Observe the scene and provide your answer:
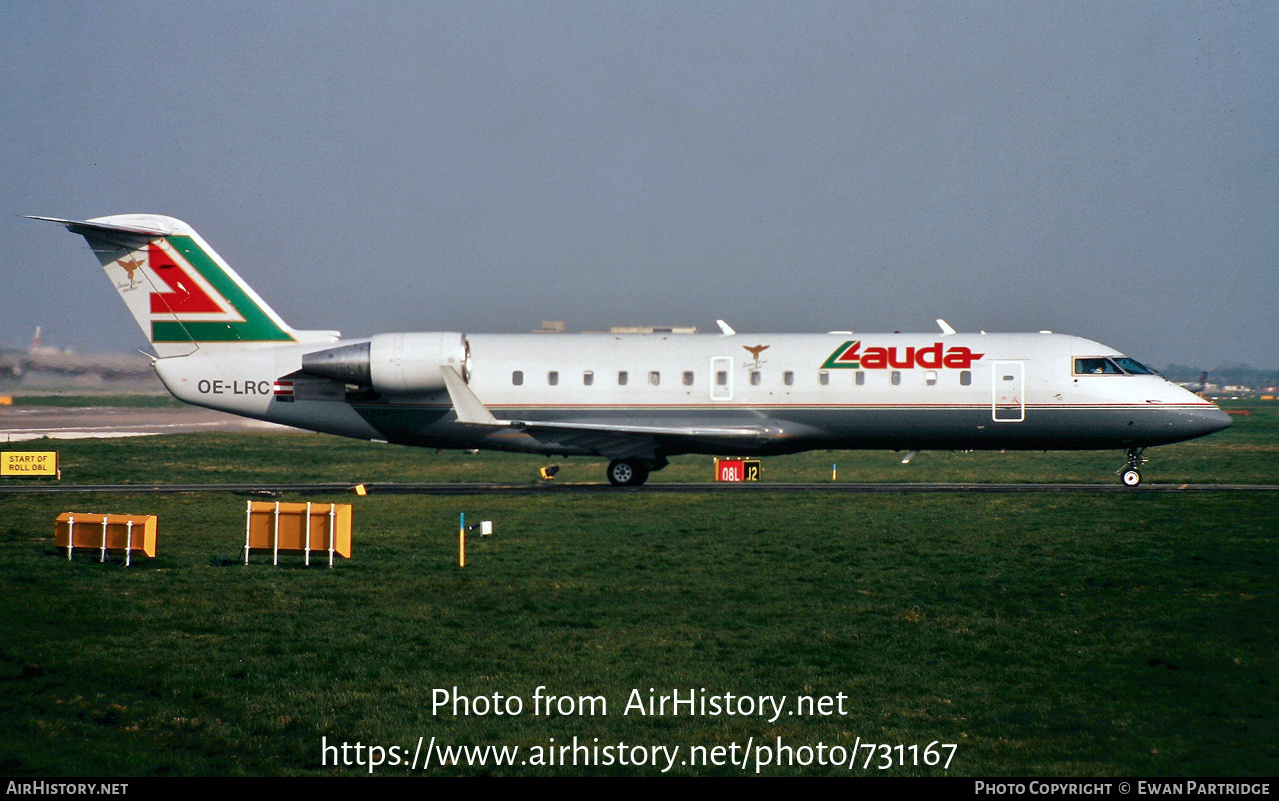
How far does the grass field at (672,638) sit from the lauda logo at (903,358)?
225 inches

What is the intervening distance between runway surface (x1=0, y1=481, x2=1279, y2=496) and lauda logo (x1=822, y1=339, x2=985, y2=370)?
3.50 meters

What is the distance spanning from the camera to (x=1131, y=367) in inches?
1200

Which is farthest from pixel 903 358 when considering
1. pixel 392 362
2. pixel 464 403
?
pixel 392 362

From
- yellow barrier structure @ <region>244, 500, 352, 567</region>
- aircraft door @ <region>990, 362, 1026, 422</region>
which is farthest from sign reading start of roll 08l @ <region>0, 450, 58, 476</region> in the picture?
aircraft door @ <region>990, 362, 1026, 422</region>

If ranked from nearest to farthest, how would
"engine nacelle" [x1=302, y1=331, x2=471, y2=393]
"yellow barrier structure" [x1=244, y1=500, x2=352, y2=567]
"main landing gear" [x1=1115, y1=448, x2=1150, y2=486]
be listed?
"yellow barrier structure" [x1=244, y1=500, x2=352, y2=567] → "engine nacelle" [x1=302, y1=331, x2=471, y2=393] → "main landing gear" [x1=1115, y1=448, x2=1150, y2=486]

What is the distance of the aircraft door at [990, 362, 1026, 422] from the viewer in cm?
3016

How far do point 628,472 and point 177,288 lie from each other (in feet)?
45.5

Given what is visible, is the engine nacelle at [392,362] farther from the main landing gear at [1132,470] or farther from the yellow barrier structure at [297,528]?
the main landing gear at [1132,470]

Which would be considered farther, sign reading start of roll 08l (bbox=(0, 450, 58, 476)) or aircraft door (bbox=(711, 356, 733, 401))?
sign reading start of roll 08l (bbox=(0, 450, 58, 476))

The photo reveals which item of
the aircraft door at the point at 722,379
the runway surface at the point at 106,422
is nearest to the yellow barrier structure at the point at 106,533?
the aircraft door at the point at 722,379

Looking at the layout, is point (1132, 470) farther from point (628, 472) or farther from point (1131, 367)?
point (628, 472)

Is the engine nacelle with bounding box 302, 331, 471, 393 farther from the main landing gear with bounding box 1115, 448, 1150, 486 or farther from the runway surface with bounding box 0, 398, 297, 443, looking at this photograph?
the runway surface with bounding box 0, 398, 297, 443

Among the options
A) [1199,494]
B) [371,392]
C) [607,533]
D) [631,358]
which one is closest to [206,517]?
[371,392]

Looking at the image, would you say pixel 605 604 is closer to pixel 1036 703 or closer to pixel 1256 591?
pixel 1036 703
